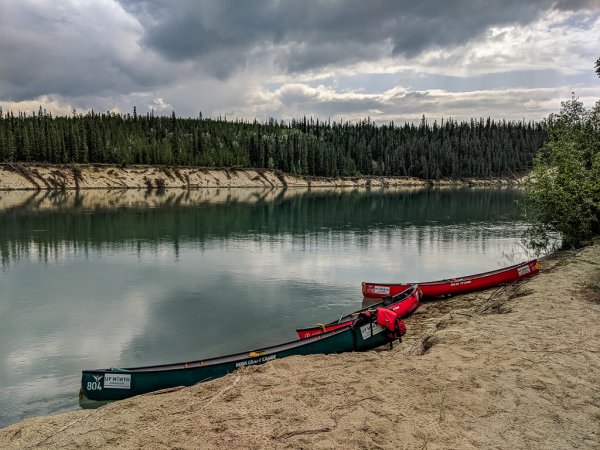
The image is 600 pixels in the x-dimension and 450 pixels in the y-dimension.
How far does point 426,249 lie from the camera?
48875 millimetres

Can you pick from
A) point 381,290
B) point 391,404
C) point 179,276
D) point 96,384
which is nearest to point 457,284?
point 381,290

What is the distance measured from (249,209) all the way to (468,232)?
45081 millimetres

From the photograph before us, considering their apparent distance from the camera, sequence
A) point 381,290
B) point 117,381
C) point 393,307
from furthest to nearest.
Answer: point 381,290 < point 393,307 < point 117,381

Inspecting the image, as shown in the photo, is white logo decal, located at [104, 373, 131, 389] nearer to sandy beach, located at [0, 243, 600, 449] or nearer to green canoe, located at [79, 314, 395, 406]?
green canoe, located at [79, 314, 395, 406]

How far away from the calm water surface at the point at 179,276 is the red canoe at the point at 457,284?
1.65m

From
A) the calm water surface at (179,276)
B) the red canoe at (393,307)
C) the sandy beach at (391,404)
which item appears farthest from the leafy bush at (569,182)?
the sandy beach at (391,404)

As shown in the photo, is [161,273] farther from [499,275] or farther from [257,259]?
[499,275]

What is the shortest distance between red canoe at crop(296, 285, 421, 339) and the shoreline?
433ft

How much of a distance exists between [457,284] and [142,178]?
141891mm

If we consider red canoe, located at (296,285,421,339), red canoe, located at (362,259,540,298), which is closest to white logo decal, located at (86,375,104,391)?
red canoe, located at (296,285,421,339)

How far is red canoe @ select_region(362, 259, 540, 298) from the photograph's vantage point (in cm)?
2889

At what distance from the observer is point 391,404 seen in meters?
11.5

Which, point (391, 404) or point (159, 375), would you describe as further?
point (159, 375)

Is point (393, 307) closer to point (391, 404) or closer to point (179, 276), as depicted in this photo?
point (391, 404)
